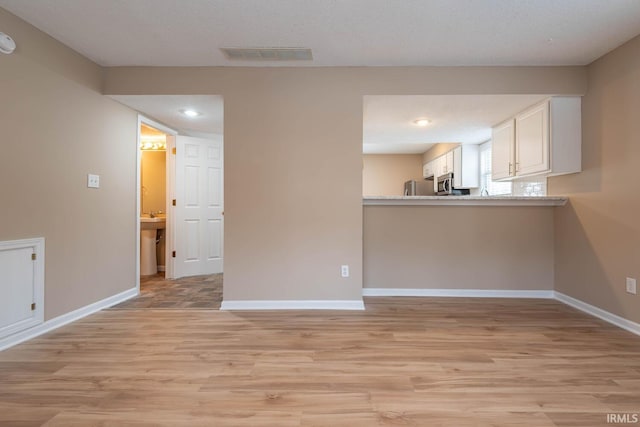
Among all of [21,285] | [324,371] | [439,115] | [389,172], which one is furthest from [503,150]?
[21,285]

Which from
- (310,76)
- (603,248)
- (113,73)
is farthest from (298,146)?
(603,248)

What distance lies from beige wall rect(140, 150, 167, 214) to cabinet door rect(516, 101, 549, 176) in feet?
16.5

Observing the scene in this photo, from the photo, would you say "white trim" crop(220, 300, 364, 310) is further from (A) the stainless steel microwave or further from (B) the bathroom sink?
(A) the stainless steel microwave

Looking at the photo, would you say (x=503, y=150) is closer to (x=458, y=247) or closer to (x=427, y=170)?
(x=458, y=247)

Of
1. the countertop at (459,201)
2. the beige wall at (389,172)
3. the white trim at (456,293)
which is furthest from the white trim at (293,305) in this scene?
the beige wall at (389,172)

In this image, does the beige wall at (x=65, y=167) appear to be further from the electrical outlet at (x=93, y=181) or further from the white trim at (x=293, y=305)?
the white trim at (x=293, y=305)

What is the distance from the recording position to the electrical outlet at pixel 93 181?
9.54ft

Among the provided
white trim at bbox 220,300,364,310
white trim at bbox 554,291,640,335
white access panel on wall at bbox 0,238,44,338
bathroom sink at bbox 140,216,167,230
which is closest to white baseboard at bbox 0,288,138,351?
white access panel on wall at bbox 0,238,44,338

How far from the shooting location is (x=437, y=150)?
6.46 m

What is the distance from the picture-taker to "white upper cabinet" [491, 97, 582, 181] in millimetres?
3018

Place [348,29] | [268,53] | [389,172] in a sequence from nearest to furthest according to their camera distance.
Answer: [348,29] < [268,53] < [389,172]

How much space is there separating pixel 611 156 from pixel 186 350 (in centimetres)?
374

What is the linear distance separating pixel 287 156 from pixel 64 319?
92.9 inches

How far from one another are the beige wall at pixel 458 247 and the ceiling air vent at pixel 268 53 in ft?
5.57
